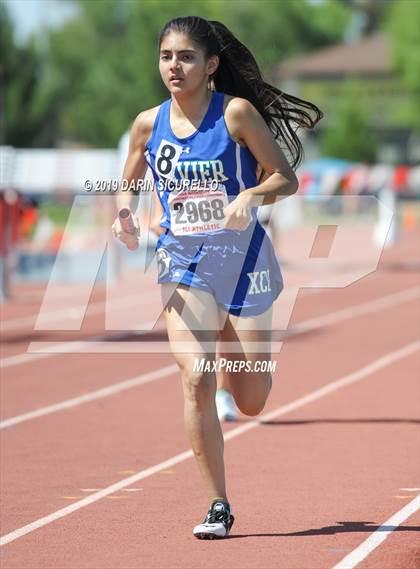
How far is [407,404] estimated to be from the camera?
11.2 m

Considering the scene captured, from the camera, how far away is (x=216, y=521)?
256 inches

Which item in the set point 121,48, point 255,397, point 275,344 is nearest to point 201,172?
point 255,397

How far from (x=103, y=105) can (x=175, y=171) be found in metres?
89.6

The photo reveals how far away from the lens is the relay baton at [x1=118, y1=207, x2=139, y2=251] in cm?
649

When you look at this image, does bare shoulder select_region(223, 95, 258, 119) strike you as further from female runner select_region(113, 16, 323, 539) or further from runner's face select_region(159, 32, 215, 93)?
runner's face select_region(159, 32, 215, 93)

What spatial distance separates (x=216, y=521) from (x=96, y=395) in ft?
17.9

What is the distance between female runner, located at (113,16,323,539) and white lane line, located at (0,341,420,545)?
3.00ft

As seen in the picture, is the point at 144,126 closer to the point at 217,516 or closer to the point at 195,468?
the point at 217,516

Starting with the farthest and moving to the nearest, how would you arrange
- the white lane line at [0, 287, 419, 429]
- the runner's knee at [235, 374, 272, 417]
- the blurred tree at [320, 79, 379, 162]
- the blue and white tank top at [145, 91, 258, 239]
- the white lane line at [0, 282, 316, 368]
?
the blurred tree at [320, 79, 379, 162] → the white lane line at [0, 282, 316, 368] → the white lane line at [0, 287, 419, 429] → the runner's knee at [235, 374, 272, 417] → the blue and white tank top at [145, 91, 258, 239]

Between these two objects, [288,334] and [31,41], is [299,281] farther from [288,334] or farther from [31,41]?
[31,41]

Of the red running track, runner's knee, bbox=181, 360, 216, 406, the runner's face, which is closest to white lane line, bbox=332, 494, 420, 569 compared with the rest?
the red running track

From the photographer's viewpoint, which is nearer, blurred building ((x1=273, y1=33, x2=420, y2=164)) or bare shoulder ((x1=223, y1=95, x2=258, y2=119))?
bare shoulder ((x1=223, y1=95, x2=258, y2=119))

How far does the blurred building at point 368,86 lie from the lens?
9912cm

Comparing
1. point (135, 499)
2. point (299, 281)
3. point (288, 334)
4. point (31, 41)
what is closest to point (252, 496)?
point (135, 499)
